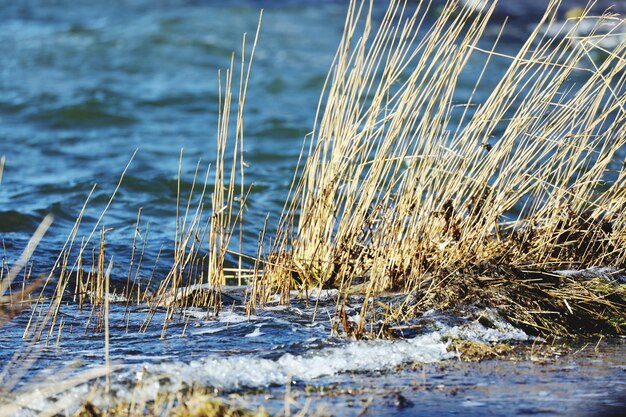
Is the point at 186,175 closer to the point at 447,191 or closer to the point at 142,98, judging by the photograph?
the point at 142,98

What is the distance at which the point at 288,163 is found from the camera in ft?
36.3

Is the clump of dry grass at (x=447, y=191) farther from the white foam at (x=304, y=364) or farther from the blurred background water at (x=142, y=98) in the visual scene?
the blurred background water at (x=142, y=98)

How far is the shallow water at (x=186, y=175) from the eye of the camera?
12.6 feet

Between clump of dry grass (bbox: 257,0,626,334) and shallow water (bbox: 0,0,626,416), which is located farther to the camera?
clump of dry grass (bbox: 257,0,626,334)

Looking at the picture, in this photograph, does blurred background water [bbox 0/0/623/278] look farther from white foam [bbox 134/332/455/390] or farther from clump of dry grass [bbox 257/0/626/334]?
white foam [bbox 134/332/455/390]

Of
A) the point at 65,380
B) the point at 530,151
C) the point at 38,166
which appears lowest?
the point at 38,166

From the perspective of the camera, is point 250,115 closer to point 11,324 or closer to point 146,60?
point 146,60

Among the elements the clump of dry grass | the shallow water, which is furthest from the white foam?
the clump of dry grass

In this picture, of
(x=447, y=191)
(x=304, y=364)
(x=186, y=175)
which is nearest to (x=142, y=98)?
(x=186, y=175)

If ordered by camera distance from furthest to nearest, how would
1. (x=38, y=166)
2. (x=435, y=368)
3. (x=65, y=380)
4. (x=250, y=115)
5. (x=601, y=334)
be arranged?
(x=250, y=115)
(x=38, y=166)
(x=601, y=334)
(x=435, y=368)
(x=65, y=380)

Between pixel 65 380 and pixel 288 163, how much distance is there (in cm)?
746

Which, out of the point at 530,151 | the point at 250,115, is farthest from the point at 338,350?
the point at 250,115

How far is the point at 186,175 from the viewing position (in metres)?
10.3

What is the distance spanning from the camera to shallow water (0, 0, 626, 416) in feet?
12.6
